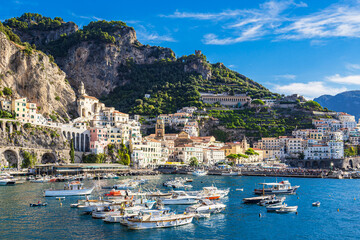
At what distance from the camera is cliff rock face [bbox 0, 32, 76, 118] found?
326 ft

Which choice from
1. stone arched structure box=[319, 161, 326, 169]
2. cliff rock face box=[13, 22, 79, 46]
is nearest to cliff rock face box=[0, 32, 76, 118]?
cliff rock face box=[13, 22, 79, 46]

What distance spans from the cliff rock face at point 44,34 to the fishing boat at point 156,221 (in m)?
148

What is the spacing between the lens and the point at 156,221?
32.3 m

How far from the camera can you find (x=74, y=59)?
15738 cm

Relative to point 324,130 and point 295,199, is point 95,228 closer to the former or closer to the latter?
point 295,199

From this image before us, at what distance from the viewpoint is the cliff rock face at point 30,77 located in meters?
99.3

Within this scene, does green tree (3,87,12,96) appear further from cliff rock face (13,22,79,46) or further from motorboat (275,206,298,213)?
cliff rock face (13,22,79,46)

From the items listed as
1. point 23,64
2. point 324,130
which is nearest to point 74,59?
point 23,64

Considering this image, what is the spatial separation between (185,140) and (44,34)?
299ft

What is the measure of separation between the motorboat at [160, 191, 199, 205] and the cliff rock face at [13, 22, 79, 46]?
138 metres

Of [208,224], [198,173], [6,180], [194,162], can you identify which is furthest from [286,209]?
[194,162]

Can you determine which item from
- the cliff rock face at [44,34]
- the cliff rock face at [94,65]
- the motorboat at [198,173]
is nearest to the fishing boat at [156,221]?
the motorboat at [198,173]

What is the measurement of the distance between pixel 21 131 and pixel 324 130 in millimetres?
96080

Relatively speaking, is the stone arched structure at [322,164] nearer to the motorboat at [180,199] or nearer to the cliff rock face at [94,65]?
the motorboat at [180,199]
